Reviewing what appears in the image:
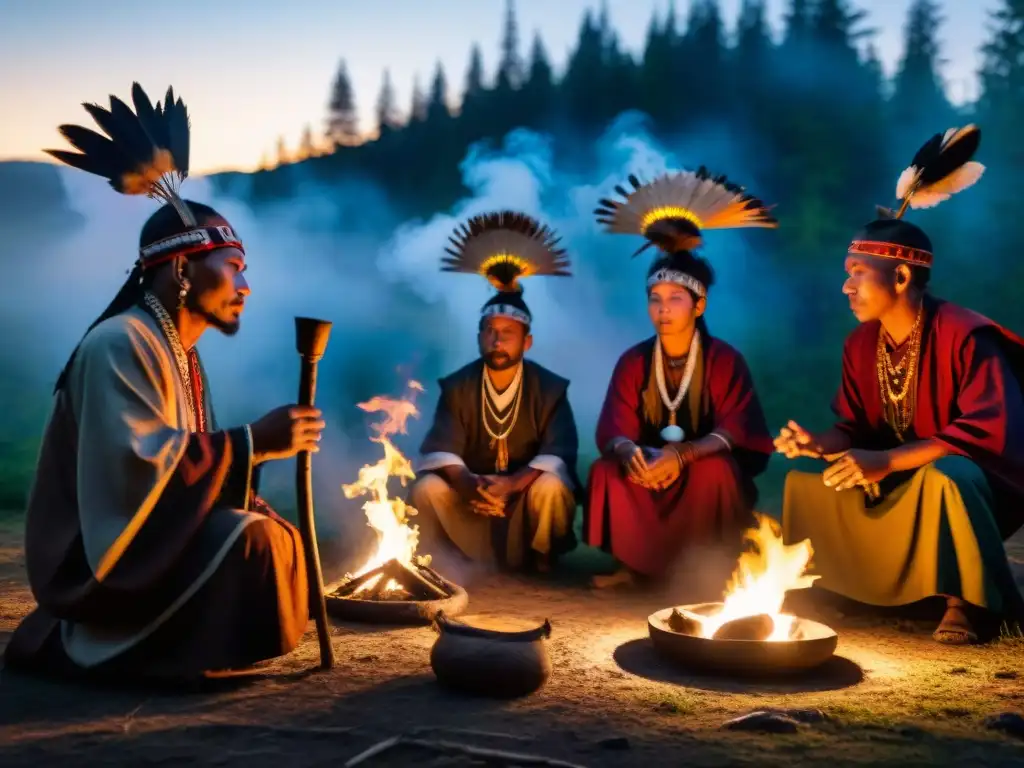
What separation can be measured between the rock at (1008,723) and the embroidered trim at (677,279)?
3.42 m

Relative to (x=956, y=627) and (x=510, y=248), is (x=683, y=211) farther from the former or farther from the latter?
(x=956, y=627)

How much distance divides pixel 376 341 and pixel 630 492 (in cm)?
1164

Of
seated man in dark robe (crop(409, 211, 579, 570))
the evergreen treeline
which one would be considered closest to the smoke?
the evergreen treeline

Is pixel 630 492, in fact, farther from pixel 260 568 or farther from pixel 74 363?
pixel 74 363

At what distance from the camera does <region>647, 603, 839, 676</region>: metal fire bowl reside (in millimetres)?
3990

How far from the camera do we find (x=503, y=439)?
6.75m

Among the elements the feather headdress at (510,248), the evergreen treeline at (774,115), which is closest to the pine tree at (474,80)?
the evergreen treeline at (774,115)

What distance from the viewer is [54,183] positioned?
18172mm

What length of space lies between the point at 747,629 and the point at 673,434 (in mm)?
2267

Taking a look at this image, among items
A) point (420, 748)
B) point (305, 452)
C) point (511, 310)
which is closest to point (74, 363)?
point (305, 452)

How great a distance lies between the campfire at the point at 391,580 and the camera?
5.02 m

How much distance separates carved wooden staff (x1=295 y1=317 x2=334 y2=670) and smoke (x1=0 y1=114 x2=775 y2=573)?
9.37m

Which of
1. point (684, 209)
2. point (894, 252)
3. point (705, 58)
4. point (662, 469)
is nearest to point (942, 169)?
point (894, 252)

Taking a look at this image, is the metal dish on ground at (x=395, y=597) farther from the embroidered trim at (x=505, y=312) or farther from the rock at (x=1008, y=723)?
the rock at (x=1008, y=723)
